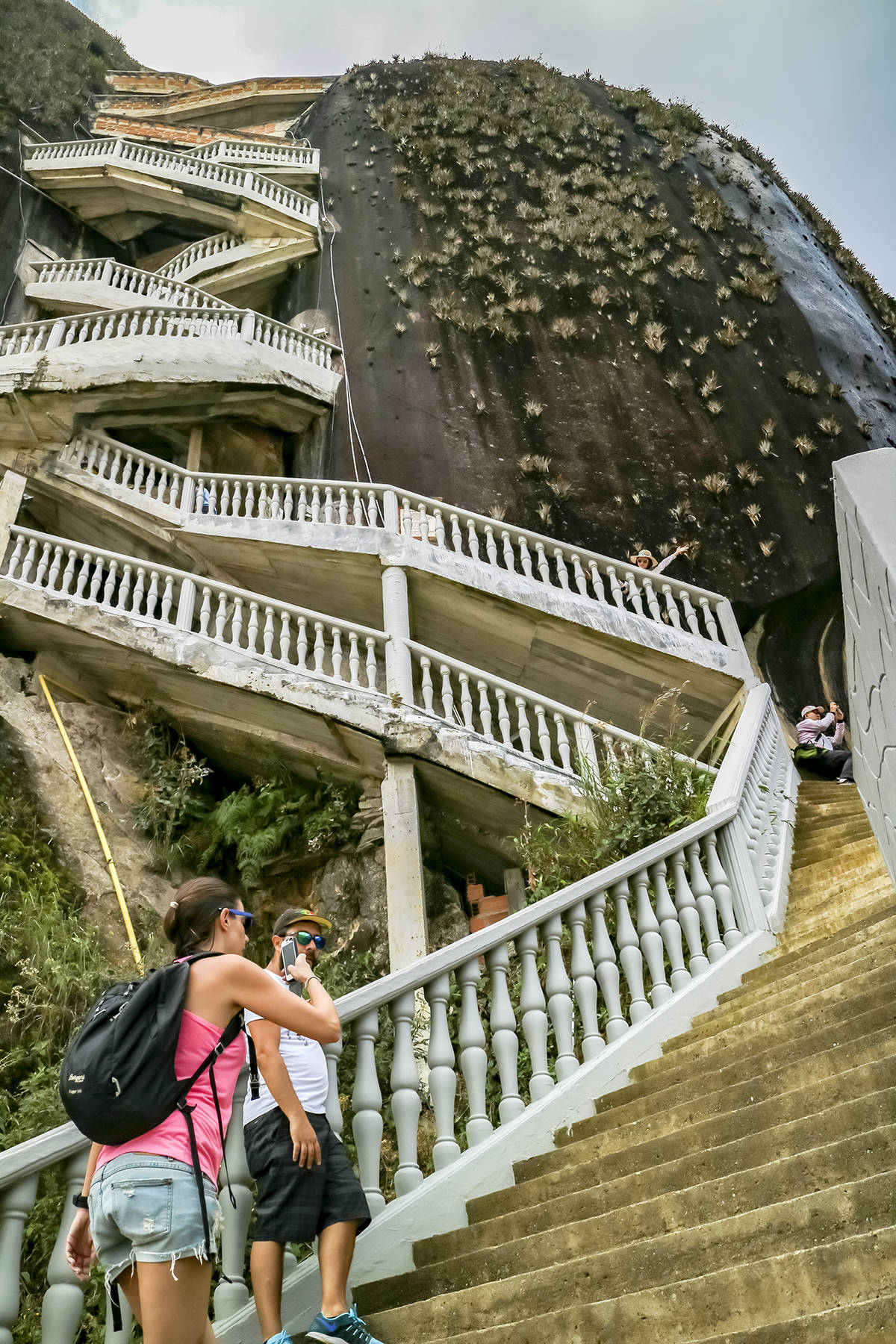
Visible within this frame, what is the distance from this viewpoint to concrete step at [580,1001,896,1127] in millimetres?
3000

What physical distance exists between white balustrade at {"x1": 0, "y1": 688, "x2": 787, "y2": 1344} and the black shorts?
0.14 m

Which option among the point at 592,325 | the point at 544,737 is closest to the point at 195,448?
the point at 592,325

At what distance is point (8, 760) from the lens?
29.8ft

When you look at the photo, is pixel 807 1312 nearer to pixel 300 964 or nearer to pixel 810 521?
pixel 300 964

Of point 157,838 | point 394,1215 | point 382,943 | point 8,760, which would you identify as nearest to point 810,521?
point 382,943

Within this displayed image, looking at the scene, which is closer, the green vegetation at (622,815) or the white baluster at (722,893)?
the white baluster at (722,893)

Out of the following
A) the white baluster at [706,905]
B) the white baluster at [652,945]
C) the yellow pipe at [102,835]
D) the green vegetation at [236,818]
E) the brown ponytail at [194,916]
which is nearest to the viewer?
the brown ponytail at [194,916]

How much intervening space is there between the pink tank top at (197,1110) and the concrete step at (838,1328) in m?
1.20

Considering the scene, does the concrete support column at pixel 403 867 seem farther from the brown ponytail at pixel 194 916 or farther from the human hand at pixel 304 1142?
the brown ponytail at pixel 194 916

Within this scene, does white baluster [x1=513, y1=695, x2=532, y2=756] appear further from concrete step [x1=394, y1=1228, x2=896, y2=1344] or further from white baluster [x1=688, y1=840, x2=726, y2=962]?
concrete step [x1=394, y1=1228, x2=896, y2=1344]

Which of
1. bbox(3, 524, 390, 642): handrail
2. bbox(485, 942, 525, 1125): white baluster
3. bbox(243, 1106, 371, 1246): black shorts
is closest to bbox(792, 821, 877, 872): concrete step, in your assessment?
bbox(485, 942, 525, 1125): white baluster

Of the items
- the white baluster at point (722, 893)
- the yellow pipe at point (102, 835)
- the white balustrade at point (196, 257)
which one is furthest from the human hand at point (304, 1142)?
the white balustrade at point (196, 257)

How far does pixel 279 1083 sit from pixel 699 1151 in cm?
136

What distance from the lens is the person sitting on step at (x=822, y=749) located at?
9.33 metres
